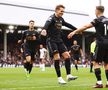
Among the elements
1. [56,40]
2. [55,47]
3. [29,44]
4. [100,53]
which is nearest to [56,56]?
[55,47]

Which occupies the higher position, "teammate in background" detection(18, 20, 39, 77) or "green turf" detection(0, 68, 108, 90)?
"teammate in background" detection(18, 20, 39, 77)

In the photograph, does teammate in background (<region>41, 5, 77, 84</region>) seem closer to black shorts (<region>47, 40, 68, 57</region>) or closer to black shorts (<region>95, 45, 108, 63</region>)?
black shorts (<region>47, 40, 68, 57</region>)

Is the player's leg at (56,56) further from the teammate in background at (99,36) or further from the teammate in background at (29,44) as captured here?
the teammate in background at (29,44)

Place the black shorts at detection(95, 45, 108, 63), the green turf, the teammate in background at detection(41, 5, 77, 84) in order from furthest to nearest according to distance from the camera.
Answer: the teammate in background at detection(41, 5, 77, 84) → the green turf → the black shorts at detection(95, 45, 108, 63)

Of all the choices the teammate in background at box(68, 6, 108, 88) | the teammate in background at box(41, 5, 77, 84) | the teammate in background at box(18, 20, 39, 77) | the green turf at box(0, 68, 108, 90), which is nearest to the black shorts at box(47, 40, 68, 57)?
the teammate in background at box(41, 5, 77, 84)

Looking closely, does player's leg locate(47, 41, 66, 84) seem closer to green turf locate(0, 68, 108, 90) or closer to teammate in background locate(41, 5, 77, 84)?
teammate in background locate(41, 5, 77, 84)

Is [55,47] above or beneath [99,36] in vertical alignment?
beneath

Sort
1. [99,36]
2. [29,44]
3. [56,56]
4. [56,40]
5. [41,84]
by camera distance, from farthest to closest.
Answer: [29,44] → [41,84] → [56,40] → [56,56] → [99,36]

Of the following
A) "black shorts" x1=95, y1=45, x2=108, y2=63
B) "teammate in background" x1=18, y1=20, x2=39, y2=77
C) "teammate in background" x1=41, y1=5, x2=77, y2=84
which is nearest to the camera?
"black shorts" x1=95, y1=45, x2=108, y2=63

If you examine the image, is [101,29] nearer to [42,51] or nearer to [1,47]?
[42,51]

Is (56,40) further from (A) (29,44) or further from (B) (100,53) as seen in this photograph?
(A) (29,44)

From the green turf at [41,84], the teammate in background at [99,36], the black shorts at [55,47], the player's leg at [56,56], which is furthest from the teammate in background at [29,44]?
the teammate in background at [99,36]

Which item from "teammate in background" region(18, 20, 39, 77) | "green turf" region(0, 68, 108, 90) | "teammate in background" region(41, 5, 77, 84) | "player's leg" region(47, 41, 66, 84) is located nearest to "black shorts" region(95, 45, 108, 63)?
"green turf" region(0, 68, 108, 90)

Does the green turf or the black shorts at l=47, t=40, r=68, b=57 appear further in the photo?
the black shorts at l=47, t=40, r=68, b=57
